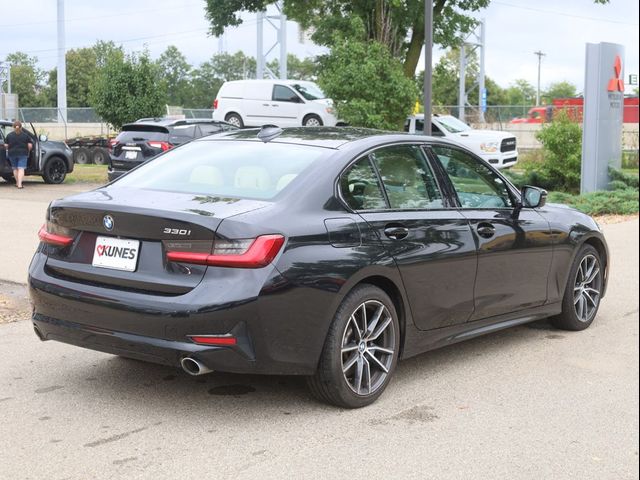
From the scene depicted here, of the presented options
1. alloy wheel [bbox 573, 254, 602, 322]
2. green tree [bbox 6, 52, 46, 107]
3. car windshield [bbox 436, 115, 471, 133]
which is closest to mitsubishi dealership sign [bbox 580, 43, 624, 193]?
car windshield [bbox 436, 115, 471, 133]

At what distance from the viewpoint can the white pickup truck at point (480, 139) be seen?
2648 cm

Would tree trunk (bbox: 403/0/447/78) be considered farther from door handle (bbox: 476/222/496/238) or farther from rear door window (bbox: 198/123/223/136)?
door handle (bbox: 476/222/496/238)

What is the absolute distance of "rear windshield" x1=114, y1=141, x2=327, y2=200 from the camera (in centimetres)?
526

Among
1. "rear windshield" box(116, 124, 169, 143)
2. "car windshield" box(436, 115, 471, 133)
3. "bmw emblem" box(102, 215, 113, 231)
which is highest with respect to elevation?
"car windshield" box(436, 115, 471, 133)

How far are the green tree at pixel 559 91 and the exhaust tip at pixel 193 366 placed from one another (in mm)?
106596

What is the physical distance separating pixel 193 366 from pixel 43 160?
1918cm

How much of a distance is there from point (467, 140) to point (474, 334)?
68.9ft

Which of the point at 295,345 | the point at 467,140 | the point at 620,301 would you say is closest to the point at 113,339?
the point at 295,345

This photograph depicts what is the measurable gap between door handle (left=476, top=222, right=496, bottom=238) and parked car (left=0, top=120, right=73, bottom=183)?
17717mm

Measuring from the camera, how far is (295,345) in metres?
4.80

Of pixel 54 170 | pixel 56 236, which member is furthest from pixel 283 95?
pixel 56 236

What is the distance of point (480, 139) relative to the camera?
2653cm

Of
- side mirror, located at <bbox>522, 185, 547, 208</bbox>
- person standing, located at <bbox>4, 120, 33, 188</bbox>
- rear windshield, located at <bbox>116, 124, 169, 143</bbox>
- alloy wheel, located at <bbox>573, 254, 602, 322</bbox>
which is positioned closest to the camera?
side mirror, located at <bbox>522, 185, 547, 208</bbox>

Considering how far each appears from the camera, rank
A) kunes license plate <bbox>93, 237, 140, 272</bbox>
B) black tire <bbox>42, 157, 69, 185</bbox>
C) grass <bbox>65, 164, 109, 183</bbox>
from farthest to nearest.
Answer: grass <bbox>65, 164, 109, 183</bbox>, black tire <bbox>42, 157, 69, 185</bbox>, kunes license plate <bbox>93, 237, 140, 272</bbox>
